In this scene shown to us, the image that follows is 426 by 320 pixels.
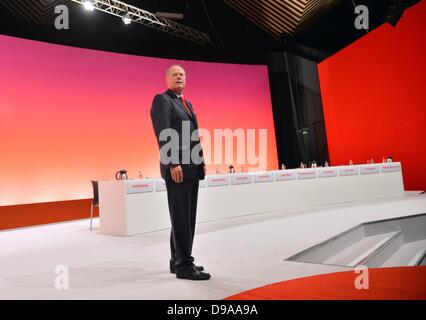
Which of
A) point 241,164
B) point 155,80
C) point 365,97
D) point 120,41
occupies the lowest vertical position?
Result: point 241,164

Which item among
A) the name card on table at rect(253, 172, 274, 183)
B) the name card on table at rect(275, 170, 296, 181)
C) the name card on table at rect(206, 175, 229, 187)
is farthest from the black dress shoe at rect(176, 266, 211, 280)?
the name card on table at rect(275, 170, 296, 181)

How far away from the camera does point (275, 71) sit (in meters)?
9.34

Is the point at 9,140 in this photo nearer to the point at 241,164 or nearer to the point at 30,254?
the point at 30,254

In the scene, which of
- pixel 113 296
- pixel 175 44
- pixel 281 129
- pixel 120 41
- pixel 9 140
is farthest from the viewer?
pixel 281 129

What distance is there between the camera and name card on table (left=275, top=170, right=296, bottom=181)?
5.99 metres

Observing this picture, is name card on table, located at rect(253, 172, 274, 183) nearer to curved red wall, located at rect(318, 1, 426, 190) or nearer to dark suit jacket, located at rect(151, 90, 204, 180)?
curved red wall, located at rect(318, 1, 426, 190)

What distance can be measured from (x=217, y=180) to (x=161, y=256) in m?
2.47

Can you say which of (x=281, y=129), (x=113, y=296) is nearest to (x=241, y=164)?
(x=281, y=129)

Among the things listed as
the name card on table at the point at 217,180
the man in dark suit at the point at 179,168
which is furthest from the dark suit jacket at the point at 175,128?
the name card on table at the point at 217,180

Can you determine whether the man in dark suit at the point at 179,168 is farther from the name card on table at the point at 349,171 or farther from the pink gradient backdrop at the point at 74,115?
the name card on table at the point at 349,171

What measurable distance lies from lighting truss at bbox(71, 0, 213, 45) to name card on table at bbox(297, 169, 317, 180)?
399 cm

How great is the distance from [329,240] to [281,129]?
6.19m

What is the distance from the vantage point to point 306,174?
20.7ft

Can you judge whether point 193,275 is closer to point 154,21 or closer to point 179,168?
point 179,168
